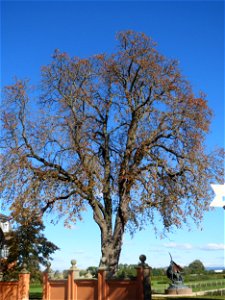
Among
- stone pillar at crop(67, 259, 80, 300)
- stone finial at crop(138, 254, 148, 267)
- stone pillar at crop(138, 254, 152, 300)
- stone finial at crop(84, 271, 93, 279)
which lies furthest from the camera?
stone finial at crop(84, 271, 93, 279)

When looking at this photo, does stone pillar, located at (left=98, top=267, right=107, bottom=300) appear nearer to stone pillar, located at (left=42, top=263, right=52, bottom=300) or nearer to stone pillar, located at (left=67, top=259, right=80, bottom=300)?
stone pillar, located at (left=67, top=259, right=80, bottom=300)

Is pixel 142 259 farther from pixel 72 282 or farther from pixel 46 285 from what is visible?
pixel 46 285

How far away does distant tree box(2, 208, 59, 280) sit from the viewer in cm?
3216

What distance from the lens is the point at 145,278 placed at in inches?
765

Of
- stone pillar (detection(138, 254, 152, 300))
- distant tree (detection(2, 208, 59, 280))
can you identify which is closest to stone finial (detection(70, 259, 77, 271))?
stone pillar (detection(138, 254, 152, 300))

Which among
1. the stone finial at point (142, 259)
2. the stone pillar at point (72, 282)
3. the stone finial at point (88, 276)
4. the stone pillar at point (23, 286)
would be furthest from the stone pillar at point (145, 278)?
the stone pillar at point (23, 286)

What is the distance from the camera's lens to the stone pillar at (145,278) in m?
19.3

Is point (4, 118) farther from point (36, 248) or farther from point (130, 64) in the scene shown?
point (36, 248)

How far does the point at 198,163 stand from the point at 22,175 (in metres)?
9.93

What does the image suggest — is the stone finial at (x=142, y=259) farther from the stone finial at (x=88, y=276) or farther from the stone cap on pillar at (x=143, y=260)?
the stone finial at (x=88, y=276)

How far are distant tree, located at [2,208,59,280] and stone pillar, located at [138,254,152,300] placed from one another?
13953mm

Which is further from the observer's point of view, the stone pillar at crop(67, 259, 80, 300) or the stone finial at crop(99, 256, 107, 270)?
the stone pillar at crop(67, 259, 80, 300)

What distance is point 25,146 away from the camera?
936 inches

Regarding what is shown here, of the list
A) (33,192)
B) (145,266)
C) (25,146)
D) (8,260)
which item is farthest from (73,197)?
(8,260)
